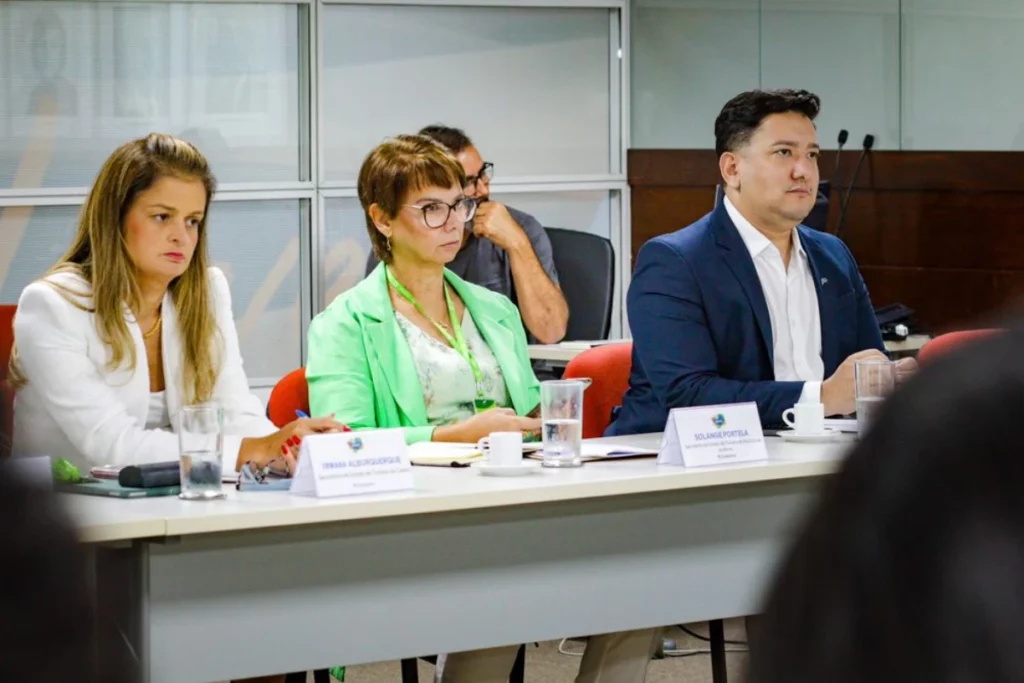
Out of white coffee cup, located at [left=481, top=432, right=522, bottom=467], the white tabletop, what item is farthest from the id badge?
white coffee cup, located at [left=481, top=432, right=522, bottom=467]

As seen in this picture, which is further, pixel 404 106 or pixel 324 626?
pixel 404 106

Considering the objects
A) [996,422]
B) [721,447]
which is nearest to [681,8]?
[721,447]

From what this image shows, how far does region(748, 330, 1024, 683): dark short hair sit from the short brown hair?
9.68 ft

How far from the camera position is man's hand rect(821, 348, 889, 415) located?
2908 mm

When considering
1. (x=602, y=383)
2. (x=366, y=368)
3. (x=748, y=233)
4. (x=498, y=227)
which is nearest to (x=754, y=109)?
(x=748, y=233)

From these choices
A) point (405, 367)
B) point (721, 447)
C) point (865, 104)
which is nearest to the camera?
point (721, 447)

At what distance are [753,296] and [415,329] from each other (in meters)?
0.70

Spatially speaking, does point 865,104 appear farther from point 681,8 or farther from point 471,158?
point 471,158

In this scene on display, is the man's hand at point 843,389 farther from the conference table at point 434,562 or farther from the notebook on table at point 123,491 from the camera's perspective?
the notebook on table at point 123,491

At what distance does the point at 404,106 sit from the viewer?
20.3 feet

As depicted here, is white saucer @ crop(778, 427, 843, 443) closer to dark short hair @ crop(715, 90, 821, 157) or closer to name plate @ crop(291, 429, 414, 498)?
dark short hair @ crop(715, 90, 821, 157)

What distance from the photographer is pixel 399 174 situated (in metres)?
3.25

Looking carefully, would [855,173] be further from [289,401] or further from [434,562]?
[434,562]

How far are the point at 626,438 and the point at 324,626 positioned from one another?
928 millimetres
